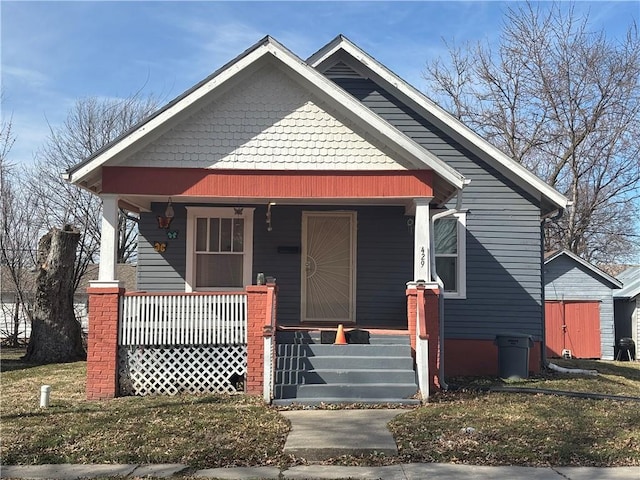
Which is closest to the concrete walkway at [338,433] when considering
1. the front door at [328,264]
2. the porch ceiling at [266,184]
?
the porch ceiling at [266,184]

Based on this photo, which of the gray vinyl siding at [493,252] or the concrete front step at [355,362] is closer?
the concrete front step at [355,362]

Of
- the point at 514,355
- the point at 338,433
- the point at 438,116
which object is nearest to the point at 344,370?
the point at 338,433

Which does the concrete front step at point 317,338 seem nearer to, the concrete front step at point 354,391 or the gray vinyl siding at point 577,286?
the concrete front step at point 354,391

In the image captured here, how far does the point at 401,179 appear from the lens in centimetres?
995

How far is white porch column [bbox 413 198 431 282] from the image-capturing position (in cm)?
983

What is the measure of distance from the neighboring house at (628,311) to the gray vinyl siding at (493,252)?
11.4 m

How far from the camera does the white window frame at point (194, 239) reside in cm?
1230

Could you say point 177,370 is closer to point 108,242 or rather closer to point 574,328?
point 108,242

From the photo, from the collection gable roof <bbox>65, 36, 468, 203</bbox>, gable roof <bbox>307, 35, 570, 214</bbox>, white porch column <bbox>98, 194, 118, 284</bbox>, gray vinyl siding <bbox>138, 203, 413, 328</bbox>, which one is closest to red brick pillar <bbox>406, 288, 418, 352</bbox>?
gable roof <bbox>65, 36, 468, 203</bbox>

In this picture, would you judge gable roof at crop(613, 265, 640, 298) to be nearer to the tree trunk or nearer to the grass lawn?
Result: the grass lawn

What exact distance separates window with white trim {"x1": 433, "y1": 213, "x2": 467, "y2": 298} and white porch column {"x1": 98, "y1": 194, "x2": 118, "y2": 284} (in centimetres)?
666

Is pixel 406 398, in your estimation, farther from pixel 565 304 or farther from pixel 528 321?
pixel 565 304

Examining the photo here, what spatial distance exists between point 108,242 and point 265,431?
429cm

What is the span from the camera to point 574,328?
69.3 feet
